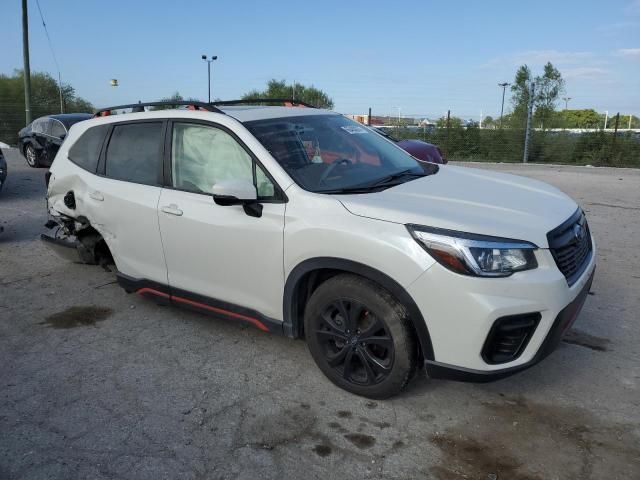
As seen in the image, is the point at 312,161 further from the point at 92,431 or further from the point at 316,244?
the point at 92,431

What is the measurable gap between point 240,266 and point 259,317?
0.37 metres

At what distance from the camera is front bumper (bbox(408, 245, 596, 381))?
279 cm

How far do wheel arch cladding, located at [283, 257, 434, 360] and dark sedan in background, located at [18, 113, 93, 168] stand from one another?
12256mm

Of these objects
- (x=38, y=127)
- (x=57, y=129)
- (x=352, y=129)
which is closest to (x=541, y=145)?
(x=57, y=129)

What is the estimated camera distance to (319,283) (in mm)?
3521

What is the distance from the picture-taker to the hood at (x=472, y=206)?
9.61ft

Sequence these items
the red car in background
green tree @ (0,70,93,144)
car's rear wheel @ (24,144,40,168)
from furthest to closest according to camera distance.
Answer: green tree @ (0,70,93,144), car's rear wheel @ (24,144,40,168), the red car in background

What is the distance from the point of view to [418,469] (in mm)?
2744

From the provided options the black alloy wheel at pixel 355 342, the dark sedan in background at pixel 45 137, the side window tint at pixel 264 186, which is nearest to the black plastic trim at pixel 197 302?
the black alloy wheel at pixel 355 342

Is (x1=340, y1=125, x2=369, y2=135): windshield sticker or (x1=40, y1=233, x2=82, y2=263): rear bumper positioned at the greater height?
(x1=340, y1=125, x2=369, y2=135): windshield sticker

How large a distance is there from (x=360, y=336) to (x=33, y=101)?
103 ft

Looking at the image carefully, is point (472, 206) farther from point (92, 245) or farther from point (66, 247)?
point (66, 247)

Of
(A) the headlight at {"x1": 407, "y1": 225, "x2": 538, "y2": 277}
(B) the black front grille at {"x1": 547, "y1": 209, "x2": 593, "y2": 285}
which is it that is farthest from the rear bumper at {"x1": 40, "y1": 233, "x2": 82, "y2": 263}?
(B) the black front grille at {"x1": 547, "y1": 209, "x2": 593, "y2": 285}

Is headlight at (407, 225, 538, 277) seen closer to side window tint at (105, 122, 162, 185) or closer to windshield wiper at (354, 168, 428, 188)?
windshield wiper at (354, 168, 428, 188)
